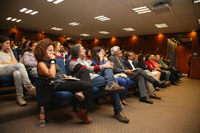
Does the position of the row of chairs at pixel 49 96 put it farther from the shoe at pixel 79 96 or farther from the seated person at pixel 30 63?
the seated person at pixel 30 63

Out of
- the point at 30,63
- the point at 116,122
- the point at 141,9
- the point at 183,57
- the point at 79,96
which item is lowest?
the point at 116,122

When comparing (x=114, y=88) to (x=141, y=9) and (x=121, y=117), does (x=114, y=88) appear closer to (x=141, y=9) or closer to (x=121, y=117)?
(x=121, y=117)

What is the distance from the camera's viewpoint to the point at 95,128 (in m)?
1.60

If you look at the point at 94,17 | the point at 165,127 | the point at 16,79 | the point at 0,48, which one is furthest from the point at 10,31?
the point at 165,127

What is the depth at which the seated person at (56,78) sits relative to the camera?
1586 mm

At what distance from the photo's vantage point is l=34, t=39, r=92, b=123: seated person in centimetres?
159

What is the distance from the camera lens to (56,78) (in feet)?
5.64

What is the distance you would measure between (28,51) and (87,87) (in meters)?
1.63

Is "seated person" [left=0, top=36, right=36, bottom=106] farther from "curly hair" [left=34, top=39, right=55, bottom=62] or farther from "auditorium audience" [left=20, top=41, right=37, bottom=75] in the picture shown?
"curly hair" [left=34, top=39, right=55, bottom=62]

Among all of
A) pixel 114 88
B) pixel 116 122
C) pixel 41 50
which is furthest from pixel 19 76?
pixel 116 122

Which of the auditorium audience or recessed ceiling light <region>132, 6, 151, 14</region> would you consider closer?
the auditorium audience

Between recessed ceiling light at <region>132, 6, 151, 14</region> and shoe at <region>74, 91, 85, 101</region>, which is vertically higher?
recessed ceiling light at <region>132, 6, 151, 14</region>

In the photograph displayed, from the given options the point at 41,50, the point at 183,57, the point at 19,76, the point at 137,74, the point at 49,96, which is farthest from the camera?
the point at 183,57

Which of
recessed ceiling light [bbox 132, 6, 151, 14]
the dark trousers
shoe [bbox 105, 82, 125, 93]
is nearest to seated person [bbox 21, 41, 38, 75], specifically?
the dark trousers
